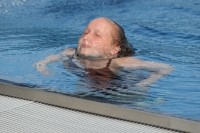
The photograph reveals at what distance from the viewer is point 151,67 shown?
4723mm

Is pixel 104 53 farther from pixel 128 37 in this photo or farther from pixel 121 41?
pixel 128 37

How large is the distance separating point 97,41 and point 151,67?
1.88 feet

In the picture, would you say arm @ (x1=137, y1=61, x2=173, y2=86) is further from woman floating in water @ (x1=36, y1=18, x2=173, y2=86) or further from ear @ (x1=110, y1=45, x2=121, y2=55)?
ear @ (x1=110, y1=45, x2=121, y2=55)

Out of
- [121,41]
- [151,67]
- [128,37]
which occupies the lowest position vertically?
[128,37]

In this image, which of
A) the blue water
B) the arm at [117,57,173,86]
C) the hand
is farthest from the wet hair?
the hand

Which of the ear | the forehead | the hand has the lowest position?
the hand

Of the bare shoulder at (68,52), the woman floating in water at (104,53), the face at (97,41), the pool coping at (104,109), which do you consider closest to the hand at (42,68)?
the woman floating in water at (104,53)

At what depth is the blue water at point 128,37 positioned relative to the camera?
3830 millimetres

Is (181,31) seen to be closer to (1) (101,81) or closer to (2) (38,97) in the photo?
(1) (101,81)

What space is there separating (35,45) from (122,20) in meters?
2.03

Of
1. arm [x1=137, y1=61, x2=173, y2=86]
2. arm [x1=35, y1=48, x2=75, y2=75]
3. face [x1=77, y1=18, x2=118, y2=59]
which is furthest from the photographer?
face [x1=77, y1=18, x2=118, y2=59]

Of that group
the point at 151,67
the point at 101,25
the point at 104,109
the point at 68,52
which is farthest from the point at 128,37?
the point at 104,109

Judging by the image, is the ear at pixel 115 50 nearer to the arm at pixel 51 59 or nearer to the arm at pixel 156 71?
the arm at pixel 156 71

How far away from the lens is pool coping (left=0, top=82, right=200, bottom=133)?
280 cm
